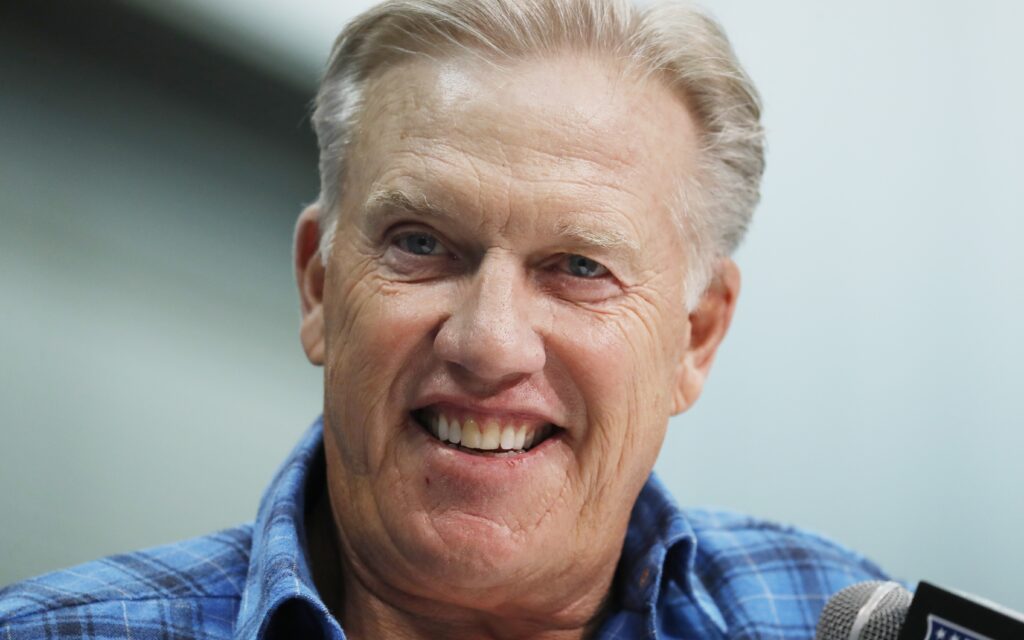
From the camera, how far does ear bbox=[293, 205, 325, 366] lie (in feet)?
5.61

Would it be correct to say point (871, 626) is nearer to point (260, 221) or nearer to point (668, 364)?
point (668, 364)

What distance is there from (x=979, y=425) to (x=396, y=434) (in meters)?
2.14

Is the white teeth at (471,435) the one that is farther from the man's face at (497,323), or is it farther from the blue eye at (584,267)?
the blue eye at (584,267)

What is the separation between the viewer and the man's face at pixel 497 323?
1.47 meters

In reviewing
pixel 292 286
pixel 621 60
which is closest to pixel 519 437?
pixel 621 60

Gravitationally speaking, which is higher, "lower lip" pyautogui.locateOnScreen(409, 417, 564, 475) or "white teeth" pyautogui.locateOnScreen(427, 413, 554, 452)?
"white teeth" pyautogui.locateOnScreen(427, 413, 554, 452)

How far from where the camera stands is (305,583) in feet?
4.83

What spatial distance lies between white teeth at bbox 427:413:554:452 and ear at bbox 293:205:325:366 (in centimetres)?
28

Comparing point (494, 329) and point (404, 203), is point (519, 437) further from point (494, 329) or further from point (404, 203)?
point (404, 203)

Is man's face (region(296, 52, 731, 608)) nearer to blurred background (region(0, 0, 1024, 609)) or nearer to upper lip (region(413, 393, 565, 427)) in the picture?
upper lip (region(413, 393, 565, 427))

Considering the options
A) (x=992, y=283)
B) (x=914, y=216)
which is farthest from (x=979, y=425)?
(x=914, y=216)

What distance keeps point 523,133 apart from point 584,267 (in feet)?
0.63

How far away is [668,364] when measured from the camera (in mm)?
1645

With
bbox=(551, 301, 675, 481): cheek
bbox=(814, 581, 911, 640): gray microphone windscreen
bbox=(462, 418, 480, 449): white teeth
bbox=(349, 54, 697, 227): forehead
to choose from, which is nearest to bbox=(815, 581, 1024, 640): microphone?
bbox=(814, 581, 911, 640): gray microphone windscreen
